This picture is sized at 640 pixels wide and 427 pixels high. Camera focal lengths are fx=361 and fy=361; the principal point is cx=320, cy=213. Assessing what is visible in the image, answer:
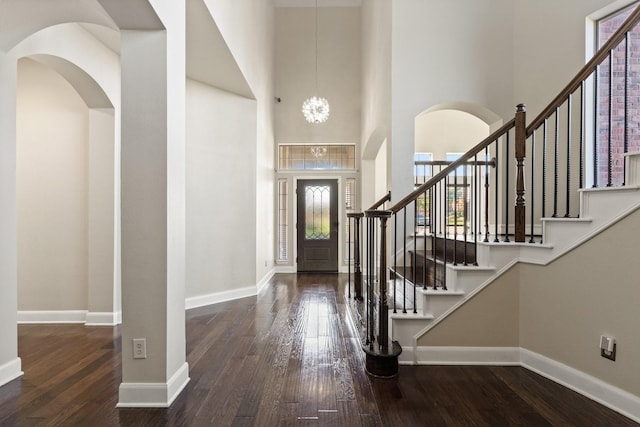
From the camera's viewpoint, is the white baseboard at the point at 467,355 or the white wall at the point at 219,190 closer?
the white baseboard at the point at 467,355

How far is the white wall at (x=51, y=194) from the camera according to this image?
411cm

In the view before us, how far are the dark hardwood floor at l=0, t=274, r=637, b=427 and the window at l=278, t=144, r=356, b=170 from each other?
4617 mm

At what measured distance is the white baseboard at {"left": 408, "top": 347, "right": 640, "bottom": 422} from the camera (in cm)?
231

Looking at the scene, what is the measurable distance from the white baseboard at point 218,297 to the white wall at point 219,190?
50 millimetres

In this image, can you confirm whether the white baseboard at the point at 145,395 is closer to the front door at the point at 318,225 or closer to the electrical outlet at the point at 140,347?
the electrical outlet at the point at 140,347

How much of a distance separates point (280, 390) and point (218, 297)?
9.41 feet

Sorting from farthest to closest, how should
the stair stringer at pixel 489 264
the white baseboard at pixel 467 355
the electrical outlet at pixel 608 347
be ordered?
the white baseboard at pixel 467 355 → the stair stringer at pixel 489 264 → the electrical outlet at pixel 608 347

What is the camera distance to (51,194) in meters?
4.14

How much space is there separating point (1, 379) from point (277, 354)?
2.02 metres

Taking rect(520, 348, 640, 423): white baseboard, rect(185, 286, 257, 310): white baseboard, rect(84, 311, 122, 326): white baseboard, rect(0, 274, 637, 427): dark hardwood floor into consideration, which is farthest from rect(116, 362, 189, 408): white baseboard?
rect(520, 348, 640, 423): white baseboard

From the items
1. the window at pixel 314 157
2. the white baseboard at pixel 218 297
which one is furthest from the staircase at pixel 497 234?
the window at pixel 314 157

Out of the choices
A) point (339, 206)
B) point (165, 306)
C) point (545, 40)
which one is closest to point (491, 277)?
point (165, 306)

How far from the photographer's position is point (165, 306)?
2.36m

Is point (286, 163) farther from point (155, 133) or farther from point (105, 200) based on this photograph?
point (155, 133)
